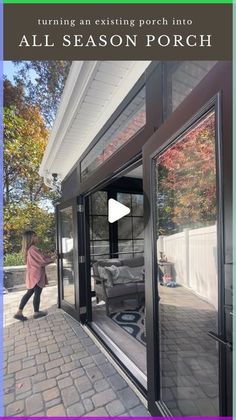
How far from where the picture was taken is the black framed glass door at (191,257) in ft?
3.35

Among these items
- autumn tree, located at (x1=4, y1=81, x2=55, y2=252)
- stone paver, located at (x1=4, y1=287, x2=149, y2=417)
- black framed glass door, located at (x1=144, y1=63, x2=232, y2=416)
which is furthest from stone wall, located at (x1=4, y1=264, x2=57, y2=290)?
black framed glass door, located at (x1=144, y1=63, x2=232, y2=416)

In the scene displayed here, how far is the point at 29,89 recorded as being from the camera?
951 cm

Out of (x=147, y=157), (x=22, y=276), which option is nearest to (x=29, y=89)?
(x=22, y=276)

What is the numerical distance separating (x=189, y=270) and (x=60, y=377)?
198 centimetres

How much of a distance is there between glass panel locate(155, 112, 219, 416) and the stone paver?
27.6 inches

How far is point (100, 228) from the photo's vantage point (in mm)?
5711

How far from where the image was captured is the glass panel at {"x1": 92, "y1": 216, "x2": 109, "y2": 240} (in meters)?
5.60

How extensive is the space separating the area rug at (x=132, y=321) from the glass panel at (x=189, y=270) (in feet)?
4.91

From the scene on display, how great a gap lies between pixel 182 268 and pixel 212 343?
483 mm

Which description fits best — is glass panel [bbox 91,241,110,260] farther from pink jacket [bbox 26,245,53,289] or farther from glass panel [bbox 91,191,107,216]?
pink jacket [bbox 26,245,53,289]

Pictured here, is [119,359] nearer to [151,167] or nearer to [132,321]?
[132,321]

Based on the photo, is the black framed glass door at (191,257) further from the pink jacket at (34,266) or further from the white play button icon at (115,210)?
the white play button icon at (115,210)

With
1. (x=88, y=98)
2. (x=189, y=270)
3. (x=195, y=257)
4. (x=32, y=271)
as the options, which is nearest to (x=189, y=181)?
(x=195, y=257)

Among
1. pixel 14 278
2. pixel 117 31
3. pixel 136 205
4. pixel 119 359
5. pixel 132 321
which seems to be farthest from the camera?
pixel 14 278
